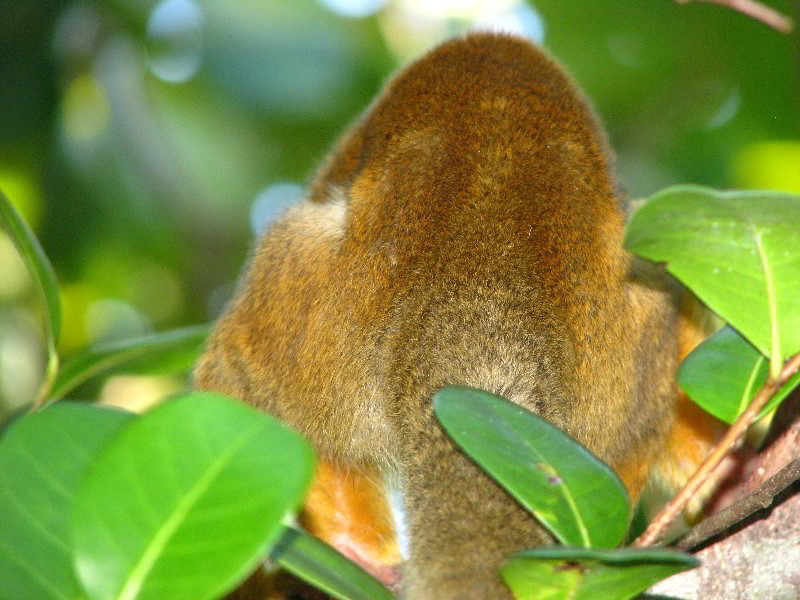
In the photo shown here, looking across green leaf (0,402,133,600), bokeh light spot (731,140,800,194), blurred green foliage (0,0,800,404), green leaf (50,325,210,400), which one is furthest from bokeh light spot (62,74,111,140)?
green leaf (0,402,133,600)

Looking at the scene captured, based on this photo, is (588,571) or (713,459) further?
(713,459)

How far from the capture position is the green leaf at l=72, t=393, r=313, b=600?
1196 millimetres

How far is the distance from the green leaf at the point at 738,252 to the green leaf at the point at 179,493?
0.74 meters

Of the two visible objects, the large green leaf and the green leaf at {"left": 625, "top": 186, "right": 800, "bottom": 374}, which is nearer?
the green leaf at {"left": 625, "top": 186, "right": 800, "bottom": 374}

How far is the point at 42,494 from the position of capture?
1385 millimetres

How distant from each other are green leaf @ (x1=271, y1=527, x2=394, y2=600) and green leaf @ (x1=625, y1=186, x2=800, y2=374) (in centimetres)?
74

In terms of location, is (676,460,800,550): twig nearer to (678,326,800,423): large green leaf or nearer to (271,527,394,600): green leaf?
(678,326,800,423): large green leaf

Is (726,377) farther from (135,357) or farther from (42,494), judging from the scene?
(135,357)

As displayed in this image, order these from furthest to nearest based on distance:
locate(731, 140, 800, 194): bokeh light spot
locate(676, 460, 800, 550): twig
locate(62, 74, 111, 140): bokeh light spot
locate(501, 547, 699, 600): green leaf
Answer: locate(62, 74, 111, 140): bokeh light spot, locate(731, 140, 800, 194): bokeh light spot, locate(676, 460, 800, 550): twig, locate(501, 547, 699, 600): green leaf

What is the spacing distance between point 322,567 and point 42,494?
43 centimetres

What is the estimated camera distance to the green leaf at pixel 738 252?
5.01ft

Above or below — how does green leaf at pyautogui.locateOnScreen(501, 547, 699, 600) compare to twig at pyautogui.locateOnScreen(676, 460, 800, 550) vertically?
below

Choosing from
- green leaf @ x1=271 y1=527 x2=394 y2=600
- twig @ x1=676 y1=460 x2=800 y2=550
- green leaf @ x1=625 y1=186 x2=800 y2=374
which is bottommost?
green leaf @ x1=271 y1=527 x2=394 y2=600

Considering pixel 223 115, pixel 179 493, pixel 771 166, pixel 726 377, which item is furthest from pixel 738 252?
pixel 223 115
